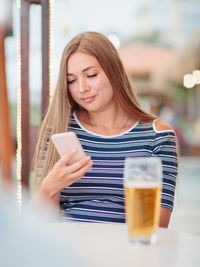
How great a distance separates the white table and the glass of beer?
0.05 meters

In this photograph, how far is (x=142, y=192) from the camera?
87 centimetres

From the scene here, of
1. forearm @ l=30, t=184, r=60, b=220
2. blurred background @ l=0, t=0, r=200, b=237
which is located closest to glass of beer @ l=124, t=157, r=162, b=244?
blurred background @ l=0, t=0, r=200, b=237

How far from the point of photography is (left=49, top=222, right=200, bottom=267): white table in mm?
827

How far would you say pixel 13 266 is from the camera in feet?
1.62

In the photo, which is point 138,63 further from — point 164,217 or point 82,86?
point 164,217

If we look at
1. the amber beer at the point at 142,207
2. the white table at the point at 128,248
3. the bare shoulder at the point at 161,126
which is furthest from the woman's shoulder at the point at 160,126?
the amber beer at the point at 142,207

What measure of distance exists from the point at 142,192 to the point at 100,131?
88cm

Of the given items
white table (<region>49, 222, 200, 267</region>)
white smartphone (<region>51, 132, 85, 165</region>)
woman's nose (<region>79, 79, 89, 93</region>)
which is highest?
woman's nose (<region>79, 79, 89, 93</region>)

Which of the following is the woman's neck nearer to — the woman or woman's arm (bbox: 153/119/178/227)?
the woman

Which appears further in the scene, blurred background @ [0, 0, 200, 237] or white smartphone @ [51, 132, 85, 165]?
blurred background @ [0, 0, 200, 237]

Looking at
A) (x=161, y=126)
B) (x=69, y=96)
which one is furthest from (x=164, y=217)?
(x=69, y=96)

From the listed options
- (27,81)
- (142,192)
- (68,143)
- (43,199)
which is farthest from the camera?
(27,81)

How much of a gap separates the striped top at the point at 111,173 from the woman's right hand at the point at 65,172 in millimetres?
247

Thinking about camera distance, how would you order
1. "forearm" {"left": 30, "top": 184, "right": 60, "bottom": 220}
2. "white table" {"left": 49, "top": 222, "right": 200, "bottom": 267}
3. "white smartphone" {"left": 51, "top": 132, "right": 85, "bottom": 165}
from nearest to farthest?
"white table" {"left": 49, "top": 222, "right": 200, "bottom": 267} < "white smartphone" {"left": 51, "top": 132, "right": 85, "bottom": 165} < "forearm" {"left": 30, "top": 184, "right": 60, "bottom": 220}
